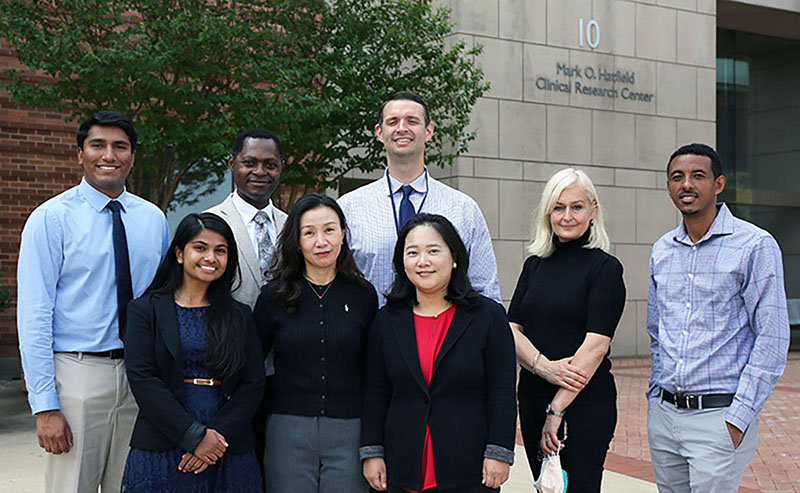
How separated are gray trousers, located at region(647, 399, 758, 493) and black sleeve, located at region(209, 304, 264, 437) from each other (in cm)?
193

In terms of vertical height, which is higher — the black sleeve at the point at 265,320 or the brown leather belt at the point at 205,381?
the black sleeve at the point at 265,320

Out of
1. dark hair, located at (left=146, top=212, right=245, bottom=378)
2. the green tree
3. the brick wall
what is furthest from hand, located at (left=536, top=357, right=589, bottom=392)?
the brick wall

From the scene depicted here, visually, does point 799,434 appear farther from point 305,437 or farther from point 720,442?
point 305,437

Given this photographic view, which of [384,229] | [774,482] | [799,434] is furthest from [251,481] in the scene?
[799,434]

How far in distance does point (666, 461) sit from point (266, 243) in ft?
7.45

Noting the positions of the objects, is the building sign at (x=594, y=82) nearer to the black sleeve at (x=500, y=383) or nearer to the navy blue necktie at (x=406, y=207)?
the navy blue necktie at (x=406, y=207)

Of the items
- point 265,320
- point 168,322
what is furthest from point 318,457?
point 168,322

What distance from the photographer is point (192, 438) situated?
354 cm

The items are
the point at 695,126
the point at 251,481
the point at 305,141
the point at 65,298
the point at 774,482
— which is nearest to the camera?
the point at 251,481

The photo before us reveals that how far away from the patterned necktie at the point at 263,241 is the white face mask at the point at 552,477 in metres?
1.69

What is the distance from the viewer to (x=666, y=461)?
159 inches

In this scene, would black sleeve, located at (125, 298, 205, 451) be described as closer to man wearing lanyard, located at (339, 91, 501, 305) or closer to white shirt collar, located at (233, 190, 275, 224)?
white shirt collar, located at (233, 190, 275, 224)

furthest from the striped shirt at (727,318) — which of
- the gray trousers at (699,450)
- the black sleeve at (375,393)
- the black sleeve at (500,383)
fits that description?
the black sleeve at (375,393)

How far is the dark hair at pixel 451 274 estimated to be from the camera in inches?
146
